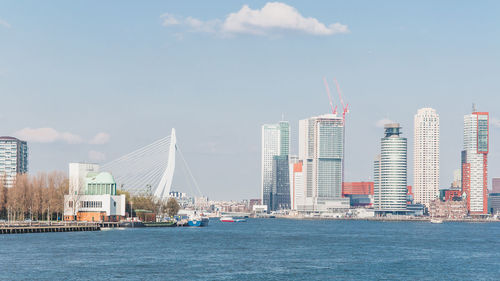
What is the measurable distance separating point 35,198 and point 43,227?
713 inches

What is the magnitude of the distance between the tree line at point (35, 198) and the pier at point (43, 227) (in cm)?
559

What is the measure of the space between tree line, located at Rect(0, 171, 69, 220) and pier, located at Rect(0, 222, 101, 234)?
5.59 m

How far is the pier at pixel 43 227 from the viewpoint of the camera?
4904 inches

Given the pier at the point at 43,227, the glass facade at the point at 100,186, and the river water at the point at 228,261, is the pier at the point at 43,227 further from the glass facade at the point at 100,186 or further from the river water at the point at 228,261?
the glass facade at the point at 100,186

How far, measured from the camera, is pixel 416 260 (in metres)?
88.6

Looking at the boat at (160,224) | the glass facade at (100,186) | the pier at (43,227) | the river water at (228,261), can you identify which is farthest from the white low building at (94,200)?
the river water at (228,261)

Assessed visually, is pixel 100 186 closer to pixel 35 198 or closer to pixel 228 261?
pixel 35 198

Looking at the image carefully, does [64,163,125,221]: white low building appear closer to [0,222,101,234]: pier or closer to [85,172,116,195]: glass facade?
[85,172,116,195]: glass facade

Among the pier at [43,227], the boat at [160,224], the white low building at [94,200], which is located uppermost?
the white low building at [94,200]

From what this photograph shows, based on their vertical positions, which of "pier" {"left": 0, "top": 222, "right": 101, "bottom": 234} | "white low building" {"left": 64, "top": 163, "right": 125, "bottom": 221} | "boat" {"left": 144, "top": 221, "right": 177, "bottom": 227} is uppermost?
"white low building" {"left": 64, "top": 163, "right": 125, "bottom": 221}

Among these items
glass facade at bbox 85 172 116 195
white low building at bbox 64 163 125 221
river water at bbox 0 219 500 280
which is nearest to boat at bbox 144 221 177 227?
white low building at bbox 64 163 125 221

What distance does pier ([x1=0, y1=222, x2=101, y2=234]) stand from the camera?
125 m

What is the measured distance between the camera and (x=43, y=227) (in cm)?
13175

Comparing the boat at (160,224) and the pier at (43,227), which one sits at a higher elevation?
the pier at (43,227)
